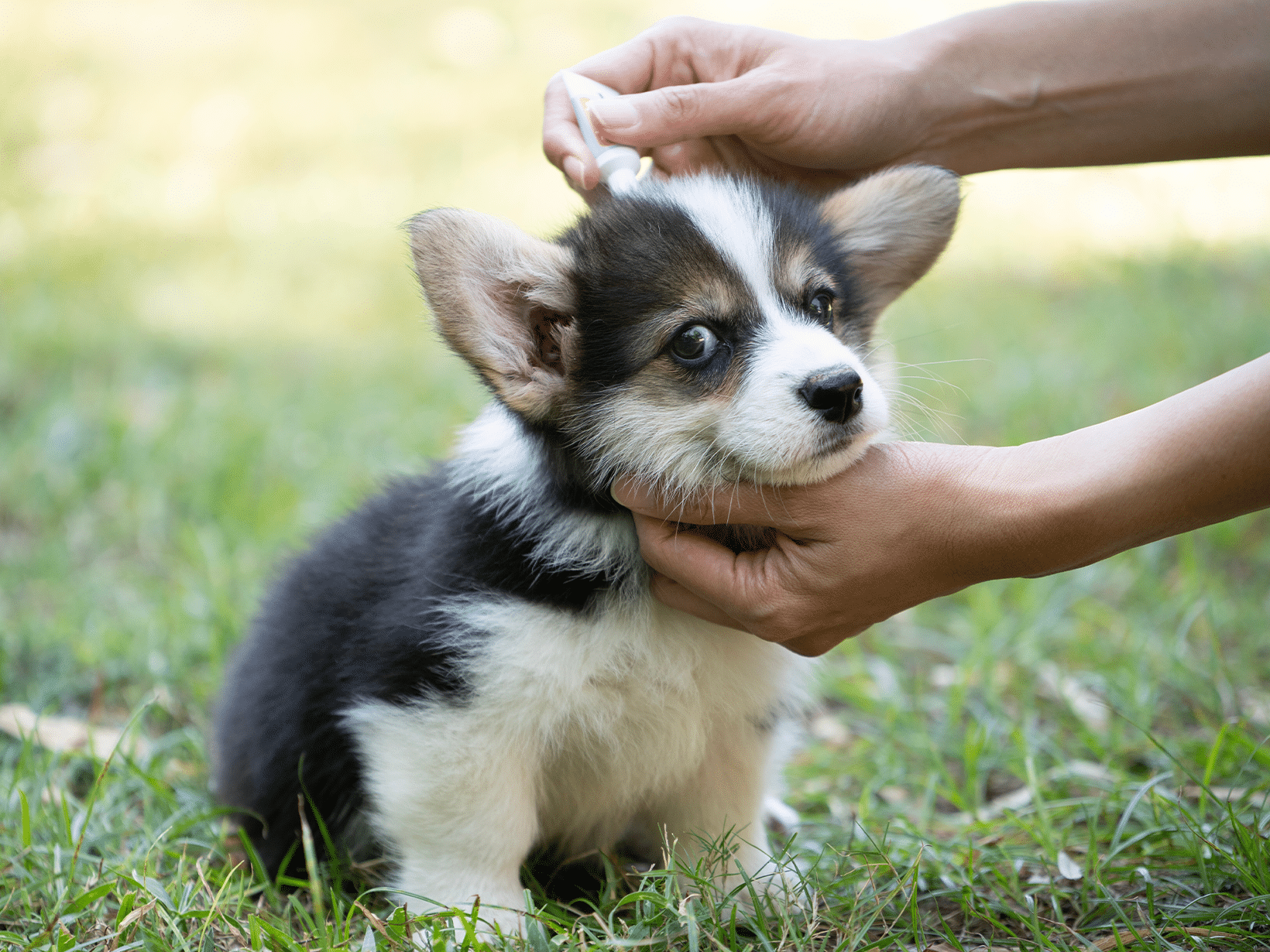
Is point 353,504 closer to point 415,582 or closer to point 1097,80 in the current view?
point 415,582

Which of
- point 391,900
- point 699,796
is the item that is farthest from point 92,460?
point 699,796

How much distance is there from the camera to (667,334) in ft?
7.38

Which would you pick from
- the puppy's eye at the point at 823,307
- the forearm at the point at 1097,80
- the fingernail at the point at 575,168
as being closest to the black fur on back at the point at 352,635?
the puppy's eye at the point at 823,307

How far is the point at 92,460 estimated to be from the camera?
4.66 m

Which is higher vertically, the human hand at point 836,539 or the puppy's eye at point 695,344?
the puppy's eye at point 695,344

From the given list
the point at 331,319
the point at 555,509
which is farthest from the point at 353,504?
the point at 331,319

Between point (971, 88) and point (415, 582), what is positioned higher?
point (971, 88)

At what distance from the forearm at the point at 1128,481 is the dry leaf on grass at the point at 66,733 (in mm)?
2436

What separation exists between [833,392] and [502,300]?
77cm

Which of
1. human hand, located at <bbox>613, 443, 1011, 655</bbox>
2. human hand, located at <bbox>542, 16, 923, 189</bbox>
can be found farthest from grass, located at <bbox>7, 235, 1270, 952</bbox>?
human hand, located at <bbox>542, 16, 923, 189</bbox>

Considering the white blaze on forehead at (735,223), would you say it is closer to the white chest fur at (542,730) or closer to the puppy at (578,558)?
the puppy at (578,558)

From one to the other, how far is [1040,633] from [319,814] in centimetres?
259

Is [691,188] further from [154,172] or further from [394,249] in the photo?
[154,172]

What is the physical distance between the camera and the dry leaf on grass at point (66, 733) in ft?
9.83
